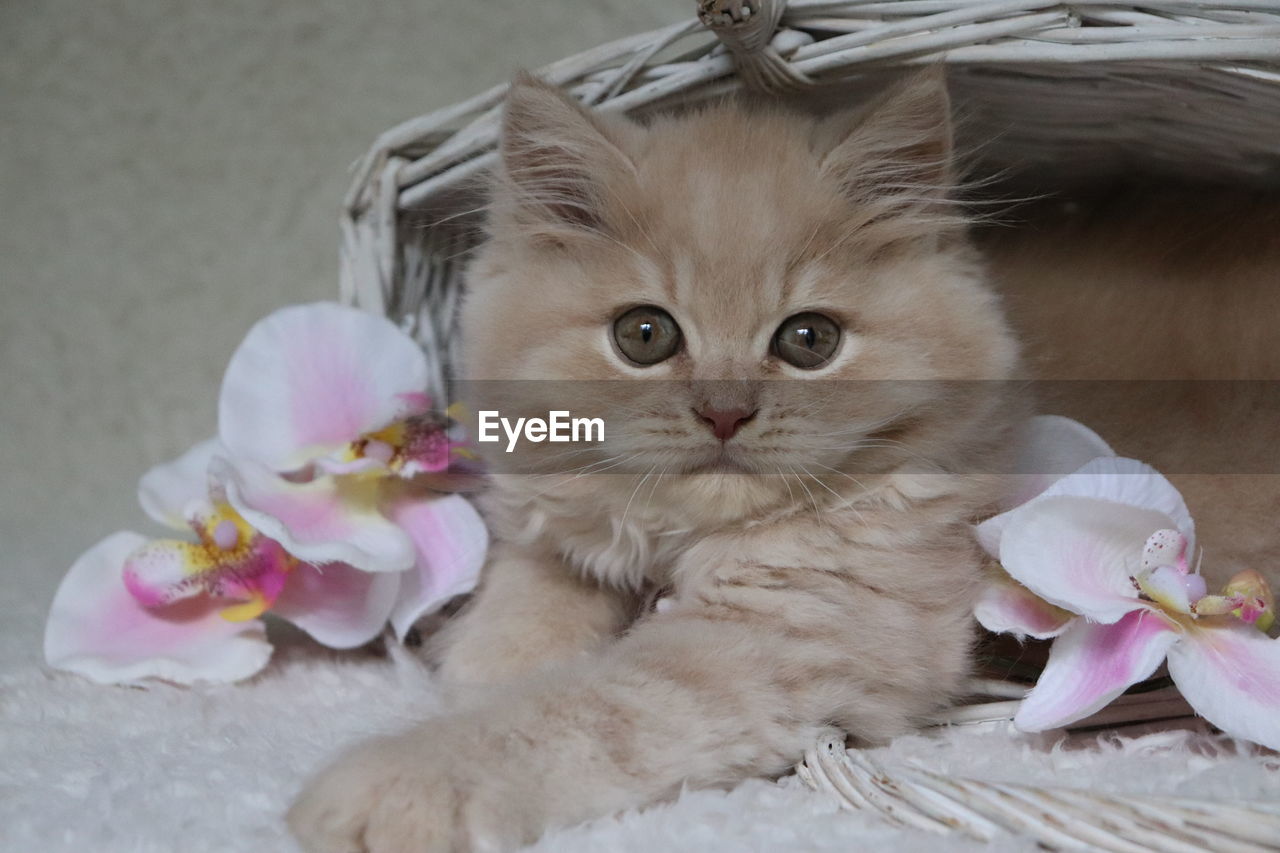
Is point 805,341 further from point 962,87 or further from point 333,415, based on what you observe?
point 333,415

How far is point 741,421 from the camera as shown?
1.01 metres

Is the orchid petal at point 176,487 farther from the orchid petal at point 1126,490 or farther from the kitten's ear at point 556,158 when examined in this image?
the orchid petal at point 1126,490

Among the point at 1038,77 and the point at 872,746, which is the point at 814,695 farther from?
the point at 1038,77

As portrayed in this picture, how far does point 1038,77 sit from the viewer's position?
1177 mm

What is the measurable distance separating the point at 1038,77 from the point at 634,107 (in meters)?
0.46

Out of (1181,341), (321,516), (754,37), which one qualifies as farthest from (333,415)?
(1181,341)

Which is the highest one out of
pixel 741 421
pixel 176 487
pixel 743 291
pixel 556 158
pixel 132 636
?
pixel 556 158

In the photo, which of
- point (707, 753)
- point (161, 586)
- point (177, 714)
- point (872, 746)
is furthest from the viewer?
point (161, 586)

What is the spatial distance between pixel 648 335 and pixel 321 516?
0.50 m

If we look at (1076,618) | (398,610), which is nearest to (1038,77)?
(1076,618)

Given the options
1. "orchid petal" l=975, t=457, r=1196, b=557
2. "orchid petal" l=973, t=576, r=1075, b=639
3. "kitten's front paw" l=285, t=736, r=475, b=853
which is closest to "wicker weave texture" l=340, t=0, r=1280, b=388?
"orchid petal" l=975, t=457, r=1196, b=557

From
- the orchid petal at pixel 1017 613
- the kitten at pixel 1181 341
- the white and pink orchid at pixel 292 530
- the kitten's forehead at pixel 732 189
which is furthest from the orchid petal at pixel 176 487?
the kitten at pixel 1181 341

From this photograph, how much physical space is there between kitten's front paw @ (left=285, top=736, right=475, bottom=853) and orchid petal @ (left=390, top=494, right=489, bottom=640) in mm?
498

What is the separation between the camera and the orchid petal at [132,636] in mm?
1259
